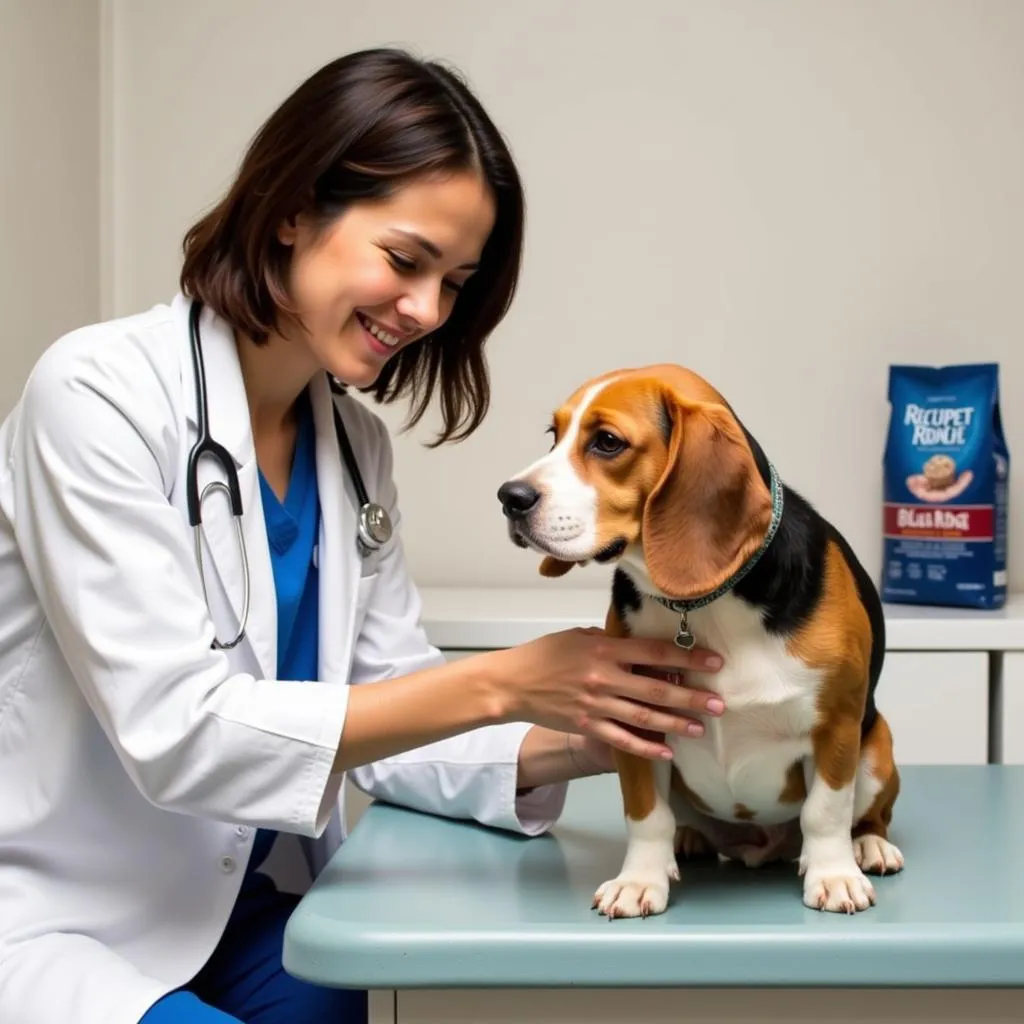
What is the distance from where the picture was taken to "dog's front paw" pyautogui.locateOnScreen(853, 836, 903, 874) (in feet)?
3.30

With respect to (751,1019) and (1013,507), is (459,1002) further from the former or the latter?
(1013,507)

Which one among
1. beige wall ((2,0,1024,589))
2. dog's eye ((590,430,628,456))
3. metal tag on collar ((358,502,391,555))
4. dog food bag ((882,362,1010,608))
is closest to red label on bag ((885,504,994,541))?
dog food bag ((882,362,1010,608))

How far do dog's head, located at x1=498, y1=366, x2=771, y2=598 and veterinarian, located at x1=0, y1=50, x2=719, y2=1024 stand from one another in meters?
0.09

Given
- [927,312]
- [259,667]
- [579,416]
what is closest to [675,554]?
[579,416]

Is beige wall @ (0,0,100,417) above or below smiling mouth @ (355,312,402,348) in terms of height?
above

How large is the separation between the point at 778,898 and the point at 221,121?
5.24 feet

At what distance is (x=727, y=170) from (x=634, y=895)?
1.40 m

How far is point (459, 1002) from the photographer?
88cm

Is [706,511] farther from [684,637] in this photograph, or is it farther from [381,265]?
[381,265]

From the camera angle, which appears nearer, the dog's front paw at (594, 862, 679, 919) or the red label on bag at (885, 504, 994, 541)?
the dog's front paw at (594, 862, 679, 919)

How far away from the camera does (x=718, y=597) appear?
0.95m

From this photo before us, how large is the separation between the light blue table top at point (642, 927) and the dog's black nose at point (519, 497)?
0.30m

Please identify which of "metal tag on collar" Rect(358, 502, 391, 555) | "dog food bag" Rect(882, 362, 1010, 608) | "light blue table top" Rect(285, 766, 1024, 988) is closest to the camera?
"light blue table top" Rect(285, 766, 1024, 988)

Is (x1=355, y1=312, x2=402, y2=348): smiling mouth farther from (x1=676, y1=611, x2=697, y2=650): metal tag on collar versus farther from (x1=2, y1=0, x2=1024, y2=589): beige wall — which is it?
(x1=2, y1=0, x2=1024, y2=589): beige wall
